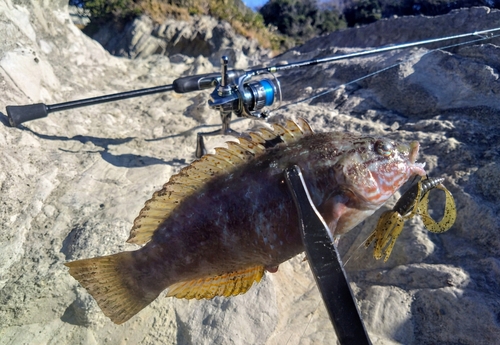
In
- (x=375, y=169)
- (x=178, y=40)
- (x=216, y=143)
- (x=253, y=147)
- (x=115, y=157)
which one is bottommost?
(x=216, y=143)

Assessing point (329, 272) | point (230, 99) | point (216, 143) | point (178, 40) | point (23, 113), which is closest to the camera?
point (329, 272)

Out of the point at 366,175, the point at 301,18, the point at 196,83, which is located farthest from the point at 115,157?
the point at 301,18

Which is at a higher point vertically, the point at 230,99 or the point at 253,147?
the point at 230,99

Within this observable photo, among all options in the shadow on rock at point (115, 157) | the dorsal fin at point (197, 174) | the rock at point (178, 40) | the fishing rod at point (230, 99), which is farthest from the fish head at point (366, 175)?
the rock at point (178, 40)


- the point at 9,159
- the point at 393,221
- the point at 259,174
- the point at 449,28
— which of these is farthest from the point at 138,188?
the point at 449,28

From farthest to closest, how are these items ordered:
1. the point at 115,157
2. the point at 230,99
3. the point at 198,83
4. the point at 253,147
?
the point at 198,83 < the point at 115,157 < the point at 230,99 < the point at 253,147

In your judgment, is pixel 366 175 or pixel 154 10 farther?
pixel 154 10

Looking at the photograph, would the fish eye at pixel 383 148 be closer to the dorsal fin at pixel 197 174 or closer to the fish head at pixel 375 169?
the fish head at pixel 375 169

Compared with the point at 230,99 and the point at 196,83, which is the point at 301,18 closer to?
the point at 196,83
